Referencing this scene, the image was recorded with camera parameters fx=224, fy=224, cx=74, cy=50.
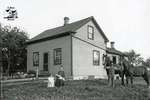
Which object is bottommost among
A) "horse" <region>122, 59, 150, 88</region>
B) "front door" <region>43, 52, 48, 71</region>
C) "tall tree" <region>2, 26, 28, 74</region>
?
"horse" <region>122, 59, 150, 88</region>

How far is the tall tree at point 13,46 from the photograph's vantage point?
33.0m

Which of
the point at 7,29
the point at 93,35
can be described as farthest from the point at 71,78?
the point at 7,29

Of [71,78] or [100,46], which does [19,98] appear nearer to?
[71,78]

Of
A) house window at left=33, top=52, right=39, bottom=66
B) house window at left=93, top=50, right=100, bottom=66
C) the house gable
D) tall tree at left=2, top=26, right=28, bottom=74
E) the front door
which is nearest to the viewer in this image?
the house gable

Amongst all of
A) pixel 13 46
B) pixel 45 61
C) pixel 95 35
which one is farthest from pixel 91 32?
pixel 13 46

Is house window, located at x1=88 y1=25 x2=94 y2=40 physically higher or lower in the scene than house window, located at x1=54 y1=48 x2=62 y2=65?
higher

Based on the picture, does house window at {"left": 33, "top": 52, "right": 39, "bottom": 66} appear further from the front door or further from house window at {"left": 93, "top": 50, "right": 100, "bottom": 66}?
house window at {"left": 93, "top": 50, "right": 100, "bottom": 66}

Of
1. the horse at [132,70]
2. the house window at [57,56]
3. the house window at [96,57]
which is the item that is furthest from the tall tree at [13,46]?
the horse at [132,70]

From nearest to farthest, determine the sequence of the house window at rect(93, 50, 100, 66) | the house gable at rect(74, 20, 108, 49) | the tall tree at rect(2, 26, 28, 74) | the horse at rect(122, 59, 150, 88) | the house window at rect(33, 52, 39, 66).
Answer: the horse at rect(122, 59, 150, 88), the house gable at rect(74, 20, 108, 49), the house window at rect(93, 50, 100, 66), the house window at rect(33, 52, 39, 66), the tall tree at rect(2, 26, 28, 74)

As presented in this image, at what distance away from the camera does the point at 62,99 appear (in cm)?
1039


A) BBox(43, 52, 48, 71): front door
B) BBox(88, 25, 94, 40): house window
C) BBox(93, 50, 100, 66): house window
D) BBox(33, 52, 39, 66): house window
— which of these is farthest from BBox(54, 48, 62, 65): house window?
BBox(93, 50, 100, 66): house window

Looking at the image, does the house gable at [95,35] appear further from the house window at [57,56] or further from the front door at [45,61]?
the front door at [45,61]

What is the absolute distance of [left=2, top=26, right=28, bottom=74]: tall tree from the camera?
1299 inches

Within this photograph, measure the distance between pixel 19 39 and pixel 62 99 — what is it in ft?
81.7
